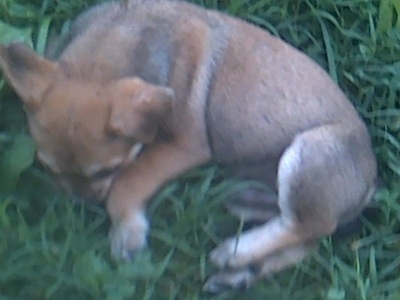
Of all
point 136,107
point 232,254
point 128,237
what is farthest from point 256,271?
point 136,107

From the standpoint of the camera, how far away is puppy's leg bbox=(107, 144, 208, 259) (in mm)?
3908

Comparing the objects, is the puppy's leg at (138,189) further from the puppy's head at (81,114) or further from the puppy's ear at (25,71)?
the puppy's ear at (25,71)

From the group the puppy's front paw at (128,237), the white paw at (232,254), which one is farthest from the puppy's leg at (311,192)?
the puppy's front paw at (128,237)

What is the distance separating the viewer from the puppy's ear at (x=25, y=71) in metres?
3.74

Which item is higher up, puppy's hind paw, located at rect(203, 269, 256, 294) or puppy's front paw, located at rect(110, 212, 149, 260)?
puppy's front paw, located at rect(110, 212, 149, 260)

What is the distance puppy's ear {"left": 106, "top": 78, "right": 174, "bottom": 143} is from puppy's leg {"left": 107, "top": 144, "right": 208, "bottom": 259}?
0.79 feet

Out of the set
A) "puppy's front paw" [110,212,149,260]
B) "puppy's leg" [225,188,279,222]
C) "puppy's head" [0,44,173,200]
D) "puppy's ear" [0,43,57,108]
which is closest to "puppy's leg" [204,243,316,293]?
"puppy's leg" [225,188,279,222]

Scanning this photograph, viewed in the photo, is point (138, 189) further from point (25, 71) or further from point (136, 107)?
point (25, 71)

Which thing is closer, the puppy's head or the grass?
the puppy's head

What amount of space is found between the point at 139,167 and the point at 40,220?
39 centimetres

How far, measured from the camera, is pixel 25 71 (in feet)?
12.3

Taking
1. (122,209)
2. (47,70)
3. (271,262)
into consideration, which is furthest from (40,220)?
(271,262)

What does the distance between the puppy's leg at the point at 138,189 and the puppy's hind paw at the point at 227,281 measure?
0.26 m

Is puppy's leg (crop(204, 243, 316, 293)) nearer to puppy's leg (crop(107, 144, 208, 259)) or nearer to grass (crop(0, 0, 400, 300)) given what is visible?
grass (crop(0, 0, 400, 300))
